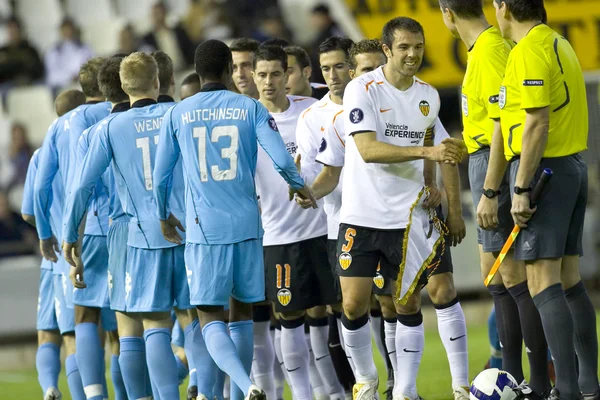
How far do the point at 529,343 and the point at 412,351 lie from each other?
778 millimetres

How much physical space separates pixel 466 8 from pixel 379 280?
1.75 m

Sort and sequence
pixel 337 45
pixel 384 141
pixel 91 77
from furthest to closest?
1. pixel 91 77
2. pixel 337 45
3. pixel 384 141

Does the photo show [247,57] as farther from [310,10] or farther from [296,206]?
[310,10]

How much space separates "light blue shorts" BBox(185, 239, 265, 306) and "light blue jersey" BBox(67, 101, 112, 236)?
1.32 m

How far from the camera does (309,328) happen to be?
8164mm

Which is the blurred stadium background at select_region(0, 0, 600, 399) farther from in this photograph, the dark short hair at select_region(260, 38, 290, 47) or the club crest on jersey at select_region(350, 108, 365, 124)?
the club crest on jersey at select_region(350, 108, 365, 124)

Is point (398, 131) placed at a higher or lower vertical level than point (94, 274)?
higher

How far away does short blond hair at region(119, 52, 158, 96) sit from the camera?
274 inches

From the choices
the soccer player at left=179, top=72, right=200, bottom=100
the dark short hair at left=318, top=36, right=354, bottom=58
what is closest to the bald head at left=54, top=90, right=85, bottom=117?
the soccer player at left=179, top=72, right=200, bottom=100

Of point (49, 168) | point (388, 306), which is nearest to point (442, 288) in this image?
point (388, 306)

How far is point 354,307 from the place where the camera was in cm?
662

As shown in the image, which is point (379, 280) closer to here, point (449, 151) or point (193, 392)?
point (449, 151)

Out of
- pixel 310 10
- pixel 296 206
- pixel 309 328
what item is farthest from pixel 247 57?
pixel 310 10

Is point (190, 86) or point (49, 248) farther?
point (190, 86)
